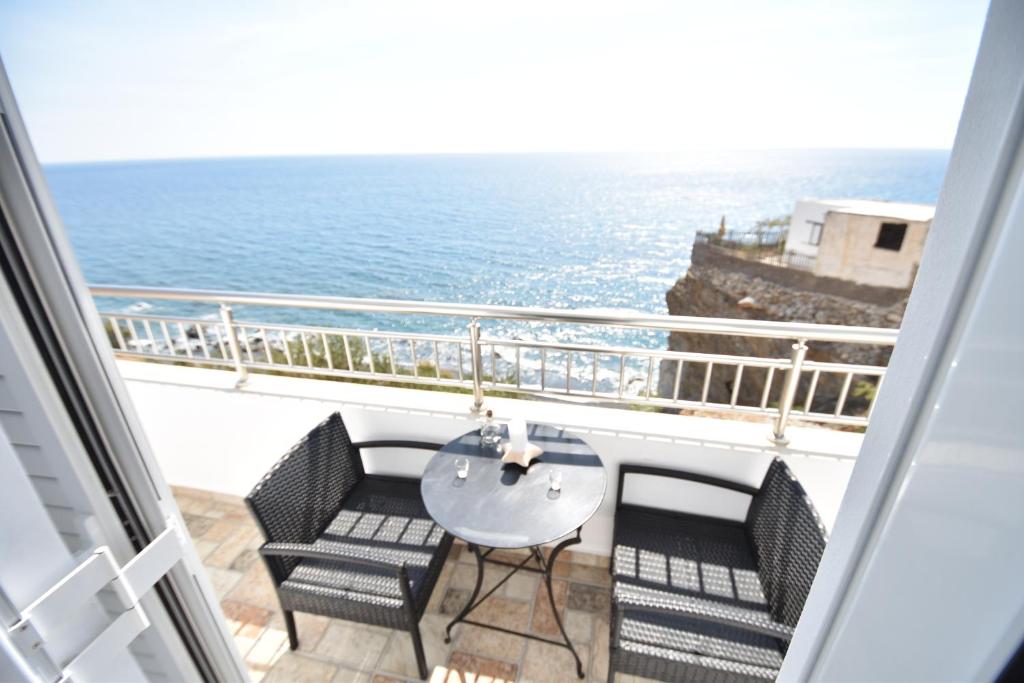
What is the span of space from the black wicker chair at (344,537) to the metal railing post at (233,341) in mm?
1057

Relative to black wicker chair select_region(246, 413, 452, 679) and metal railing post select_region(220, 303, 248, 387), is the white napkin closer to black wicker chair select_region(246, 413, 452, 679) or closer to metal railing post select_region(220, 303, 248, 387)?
black wicker chair select_region(246, 413, 452, 679)

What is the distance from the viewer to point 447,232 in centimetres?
1889

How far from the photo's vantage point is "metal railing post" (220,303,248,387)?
9.33 ft

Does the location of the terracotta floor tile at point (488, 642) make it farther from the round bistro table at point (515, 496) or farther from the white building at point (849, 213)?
the white building at point (849, 213)

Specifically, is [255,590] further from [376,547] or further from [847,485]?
[847,485]

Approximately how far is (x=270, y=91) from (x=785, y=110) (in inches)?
1335

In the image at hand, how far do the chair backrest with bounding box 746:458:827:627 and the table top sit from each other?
0.74 meters

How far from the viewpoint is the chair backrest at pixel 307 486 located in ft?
6.26

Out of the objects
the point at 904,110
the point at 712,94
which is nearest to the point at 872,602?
the point at 712,94

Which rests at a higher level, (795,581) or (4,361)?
(4,361)

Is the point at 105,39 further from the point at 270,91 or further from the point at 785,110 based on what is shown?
the point at 785,110

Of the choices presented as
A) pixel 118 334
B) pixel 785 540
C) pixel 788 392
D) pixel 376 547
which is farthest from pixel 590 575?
pixel 118 334

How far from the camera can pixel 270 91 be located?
95.8 feet

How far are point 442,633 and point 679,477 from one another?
4.61ft
